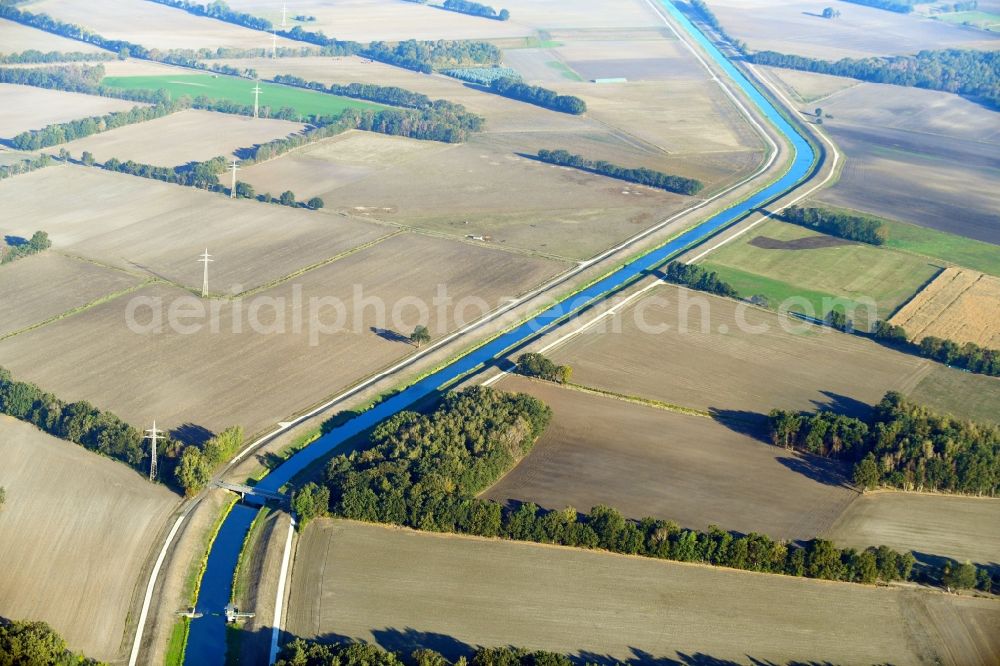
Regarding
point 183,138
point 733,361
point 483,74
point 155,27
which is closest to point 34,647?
point 733,361

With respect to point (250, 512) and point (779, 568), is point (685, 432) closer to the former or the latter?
point (779, 568)

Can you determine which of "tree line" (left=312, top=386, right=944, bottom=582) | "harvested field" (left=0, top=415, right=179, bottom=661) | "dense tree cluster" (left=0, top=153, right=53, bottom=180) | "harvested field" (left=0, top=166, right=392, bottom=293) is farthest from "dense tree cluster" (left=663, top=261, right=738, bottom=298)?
"dense tree cluster" (left=0, top=153, right=53, bottom=180)

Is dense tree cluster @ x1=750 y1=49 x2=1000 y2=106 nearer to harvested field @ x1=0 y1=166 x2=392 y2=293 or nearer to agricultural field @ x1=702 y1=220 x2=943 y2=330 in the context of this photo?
agricultural field @ x1=702 y1=220 x2=943 y2=330

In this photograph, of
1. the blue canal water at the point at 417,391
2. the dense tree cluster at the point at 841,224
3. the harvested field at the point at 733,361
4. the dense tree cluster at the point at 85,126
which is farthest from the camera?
the dense tree cluster at the point at 85,126

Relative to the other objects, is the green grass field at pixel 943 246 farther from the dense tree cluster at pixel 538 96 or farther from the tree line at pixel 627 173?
the dense tree cluster at pixel 538 96

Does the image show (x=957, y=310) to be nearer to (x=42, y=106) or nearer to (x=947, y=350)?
(x=947, y=350)

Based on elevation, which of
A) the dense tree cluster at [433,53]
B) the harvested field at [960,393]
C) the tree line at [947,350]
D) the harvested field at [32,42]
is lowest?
the harvested field at [960,393]

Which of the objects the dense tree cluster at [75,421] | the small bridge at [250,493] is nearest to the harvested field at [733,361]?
the small bridge at [250,493]
